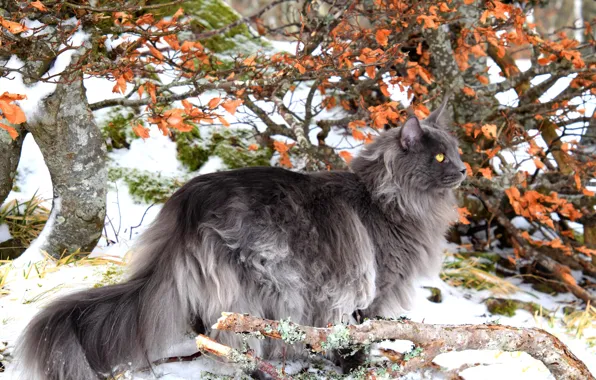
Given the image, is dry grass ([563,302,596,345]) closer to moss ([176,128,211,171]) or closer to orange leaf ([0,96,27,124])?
moss ([176,128,211,171])

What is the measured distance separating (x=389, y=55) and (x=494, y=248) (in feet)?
7.97

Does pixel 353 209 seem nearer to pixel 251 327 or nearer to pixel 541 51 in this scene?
pixel 251 327

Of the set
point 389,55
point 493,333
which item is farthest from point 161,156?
point 493,333

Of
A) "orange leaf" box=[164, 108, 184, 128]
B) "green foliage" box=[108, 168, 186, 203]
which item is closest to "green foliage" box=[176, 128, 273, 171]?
"green foliage" box=[108, 168, 186, 203]

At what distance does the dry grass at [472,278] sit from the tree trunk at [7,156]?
3172 millimetres

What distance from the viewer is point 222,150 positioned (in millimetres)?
5141

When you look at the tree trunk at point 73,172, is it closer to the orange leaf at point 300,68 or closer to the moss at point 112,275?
the moss at point 112,275

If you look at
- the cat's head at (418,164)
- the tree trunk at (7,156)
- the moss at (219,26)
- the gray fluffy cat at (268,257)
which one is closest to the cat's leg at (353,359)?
the gray fluffy cat at (268,257)

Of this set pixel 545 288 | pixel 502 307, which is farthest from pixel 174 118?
pixel 545 288

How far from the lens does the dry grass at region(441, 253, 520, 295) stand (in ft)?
14.9

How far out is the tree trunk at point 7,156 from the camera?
3354mm

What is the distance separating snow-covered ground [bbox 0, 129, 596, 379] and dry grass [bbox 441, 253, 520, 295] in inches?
2.4

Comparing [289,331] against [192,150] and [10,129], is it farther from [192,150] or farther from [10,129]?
[192,150]

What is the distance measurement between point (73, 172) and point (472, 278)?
3.06m
